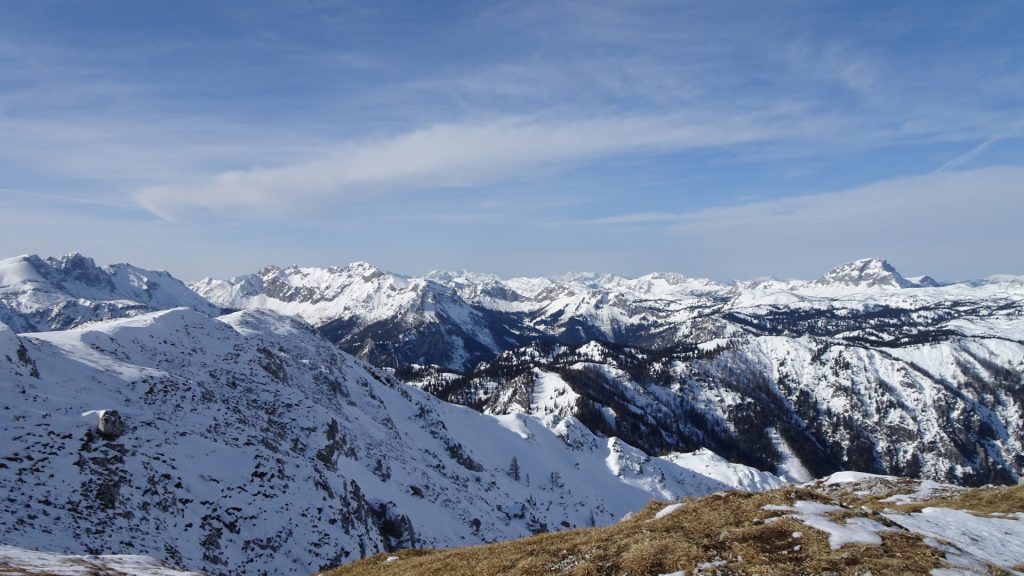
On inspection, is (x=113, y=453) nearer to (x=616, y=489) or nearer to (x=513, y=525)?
(x=513, y=525)

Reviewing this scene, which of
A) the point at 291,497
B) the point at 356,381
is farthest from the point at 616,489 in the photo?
the point at 291,497

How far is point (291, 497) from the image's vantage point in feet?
128

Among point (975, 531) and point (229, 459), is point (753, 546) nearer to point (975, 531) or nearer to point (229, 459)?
point (975, 531)

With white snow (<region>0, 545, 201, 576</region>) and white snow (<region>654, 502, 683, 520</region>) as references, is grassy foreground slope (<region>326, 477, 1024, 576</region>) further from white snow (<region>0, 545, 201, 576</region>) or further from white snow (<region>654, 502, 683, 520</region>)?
white snow (<region>0, 545, 201, 576</region>)

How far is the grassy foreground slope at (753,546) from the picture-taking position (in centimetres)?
1286

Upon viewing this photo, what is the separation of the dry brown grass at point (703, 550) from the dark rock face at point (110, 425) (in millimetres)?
25803

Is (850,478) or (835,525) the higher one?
(835,525)

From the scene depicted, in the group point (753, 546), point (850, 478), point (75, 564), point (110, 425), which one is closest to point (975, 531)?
point (753, 546)

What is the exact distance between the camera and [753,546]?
13.9m

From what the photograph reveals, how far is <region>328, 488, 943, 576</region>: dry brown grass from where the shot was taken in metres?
12.7

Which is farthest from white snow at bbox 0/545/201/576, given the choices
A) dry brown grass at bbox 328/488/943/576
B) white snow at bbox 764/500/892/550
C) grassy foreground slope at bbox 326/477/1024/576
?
white snow at bbox 764/500/892/550

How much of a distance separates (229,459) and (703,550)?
123 ft

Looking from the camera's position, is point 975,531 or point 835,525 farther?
point 975,531

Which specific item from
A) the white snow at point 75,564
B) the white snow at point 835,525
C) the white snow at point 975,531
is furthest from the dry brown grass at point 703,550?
the white snow at point 75,564
